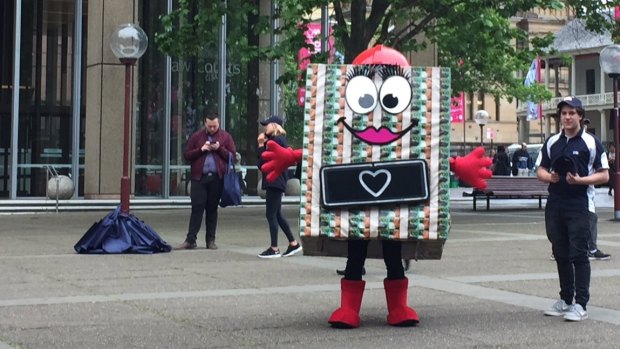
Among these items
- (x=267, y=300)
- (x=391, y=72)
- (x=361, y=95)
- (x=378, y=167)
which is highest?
(x=391, y=72)

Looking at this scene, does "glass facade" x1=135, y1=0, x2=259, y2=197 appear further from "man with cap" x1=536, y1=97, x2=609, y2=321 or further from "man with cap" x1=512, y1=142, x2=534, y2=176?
"man with cap" x1=536, y1=97, x2=609, y2=321

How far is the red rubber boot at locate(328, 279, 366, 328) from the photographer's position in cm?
758

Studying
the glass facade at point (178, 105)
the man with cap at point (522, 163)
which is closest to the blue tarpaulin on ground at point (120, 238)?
the glass facade at point (178, 105)

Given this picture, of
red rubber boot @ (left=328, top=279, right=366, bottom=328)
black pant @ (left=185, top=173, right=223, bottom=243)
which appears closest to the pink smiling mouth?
red rubber boot @ (left=328, top=279, right=366, bottom=328)

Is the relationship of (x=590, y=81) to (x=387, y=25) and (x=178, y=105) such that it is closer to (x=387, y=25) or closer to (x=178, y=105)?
(x=178, y=105)

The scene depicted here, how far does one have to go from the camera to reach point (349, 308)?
25.1 feet

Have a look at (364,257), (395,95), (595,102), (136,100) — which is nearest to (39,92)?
(136,100)

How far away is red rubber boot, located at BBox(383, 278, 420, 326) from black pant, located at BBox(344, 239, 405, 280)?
68 mm

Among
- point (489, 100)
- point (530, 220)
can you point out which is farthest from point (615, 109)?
point (489, 100)

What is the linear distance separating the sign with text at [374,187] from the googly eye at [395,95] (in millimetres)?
462

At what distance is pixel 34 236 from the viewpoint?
56.1 feet

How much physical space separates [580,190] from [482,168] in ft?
3.27

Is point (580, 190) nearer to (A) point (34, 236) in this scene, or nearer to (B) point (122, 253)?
(B) point (122, 253)

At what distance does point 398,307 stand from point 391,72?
1774 millimetres
